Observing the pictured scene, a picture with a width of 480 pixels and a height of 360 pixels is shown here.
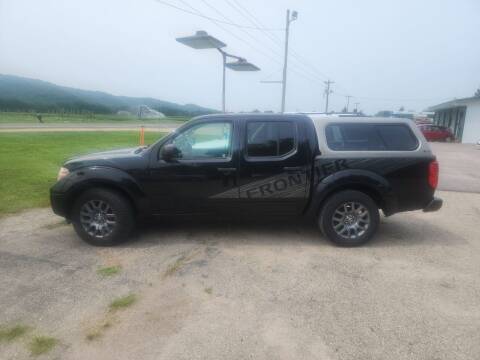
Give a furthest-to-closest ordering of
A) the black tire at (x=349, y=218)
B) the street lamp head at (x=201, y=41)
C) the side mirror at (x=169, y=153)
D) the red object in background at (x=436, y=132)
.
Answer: the red object in background at (x=436, y=132) → the street lamp head at (x=201, y=41) → the black tire at (x=349, y=218) → the side mirror at (x=169, y=153)

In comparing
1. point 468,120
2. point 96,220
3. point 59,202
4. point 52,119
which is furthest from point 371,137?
point 52,119

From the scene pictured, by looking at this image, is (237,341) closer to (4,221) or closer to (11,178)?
(4,221)

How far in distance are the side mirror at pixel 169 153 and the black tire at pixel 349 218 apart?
208 cm

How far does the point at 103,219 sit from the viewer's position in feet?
15.6

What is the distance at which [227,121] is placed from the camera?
15.7 ft

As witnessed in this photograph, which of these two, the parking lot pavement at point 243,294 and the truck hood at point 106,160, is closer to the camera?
the parking lot pavement at point 243,294

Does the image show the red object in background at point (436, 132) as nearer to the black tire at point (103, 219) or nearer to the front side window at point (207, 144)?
the front side window at point (207, 144)

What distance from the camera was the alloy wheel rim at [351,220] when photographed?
4820 mm

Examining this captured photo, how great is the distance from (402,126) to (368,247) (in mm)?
1707

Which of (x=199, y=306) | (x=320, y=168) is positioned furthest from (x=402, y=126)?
(x=199, y=306)

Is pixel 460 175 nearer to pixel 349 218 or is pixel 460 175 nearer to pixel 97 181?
pixel 349 218

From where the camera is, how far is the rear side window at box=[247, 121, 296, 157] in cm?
475

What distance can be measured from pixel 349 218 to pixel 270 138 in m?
1.51

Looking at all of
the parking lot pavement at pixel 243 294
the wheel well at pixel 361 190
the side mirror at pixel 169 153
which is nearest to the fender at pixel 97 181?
the side mirror at pixel 169 153
